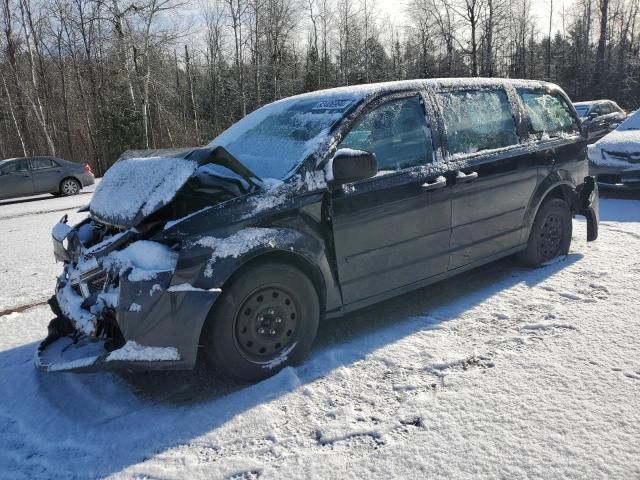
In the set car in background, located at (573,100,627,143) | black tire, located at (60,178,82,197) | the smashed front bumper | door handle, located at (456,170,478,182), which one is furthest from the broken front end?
car in background, located at (573,100,627,143)

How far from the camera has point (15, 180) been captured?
1535 cm

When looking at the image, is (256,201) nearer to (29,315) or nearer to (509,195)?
Result: (509,195)

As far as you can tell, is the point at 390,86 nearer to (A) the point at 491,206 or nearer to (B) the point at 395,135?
(B) the point at 395,135

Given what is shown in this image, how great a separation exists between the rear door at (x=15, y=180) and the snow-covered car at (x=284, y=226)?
1368 cm

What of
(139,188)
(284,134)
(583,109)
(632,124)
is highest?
(583,109)

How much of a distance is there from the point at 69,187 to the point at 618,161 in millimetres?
15149

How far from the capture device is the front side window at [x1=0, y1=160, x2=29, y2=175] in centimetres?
1525

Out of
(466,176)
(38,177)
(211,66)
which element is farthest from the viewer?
(211,66)

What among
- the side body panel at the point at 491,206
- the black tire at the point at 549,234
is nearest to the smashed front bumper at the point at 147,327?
the side body panel at the point at 491,206

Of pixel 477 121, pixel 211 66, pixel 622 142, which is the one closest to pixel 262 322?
pixel 477 121

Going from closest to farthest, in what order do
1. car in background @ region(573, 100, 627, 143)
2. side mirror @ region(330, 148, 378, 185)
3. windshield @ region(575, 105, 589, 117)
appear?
1. side mirror @ region(330, 148, 378, 185)
2. car in background @ region(573, 100, 627, 143)
3. windshield @ region(575, 105, 589, 117)

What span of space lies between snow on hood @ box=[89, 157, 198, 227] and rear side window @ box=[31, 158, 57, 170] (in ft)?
46.3

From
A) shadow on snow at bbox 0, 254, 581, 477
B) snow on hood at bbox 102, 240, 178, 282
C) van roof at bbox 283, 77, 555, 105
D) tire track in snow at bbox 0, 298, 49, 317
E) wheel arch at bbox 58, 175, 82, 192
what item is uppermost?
Result: van roof at bbox 283, 77, 555, 105

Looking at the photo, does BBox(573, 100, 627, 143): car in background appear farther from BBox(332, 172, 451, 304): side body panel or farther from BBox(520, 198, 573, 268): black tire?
BBox(332, 172, 451, 304): side body panel
